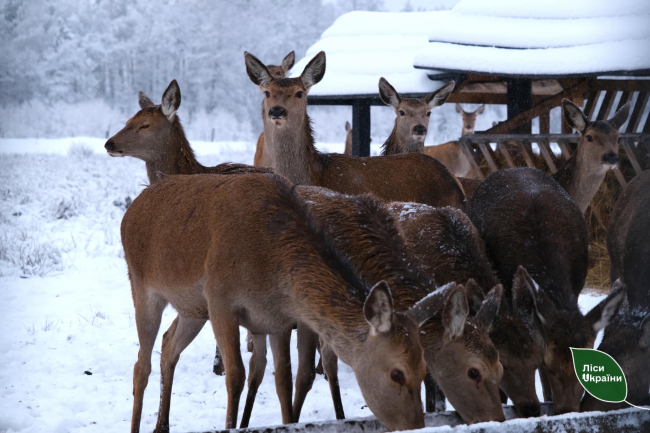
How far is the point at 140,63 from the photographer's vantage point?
76.3 feet

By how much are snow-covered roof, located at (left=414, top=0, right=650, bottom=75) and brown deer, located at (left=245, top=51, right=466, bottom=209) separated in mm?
2685

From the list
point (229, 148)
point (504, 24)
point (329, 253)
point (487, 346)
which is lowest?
point (229, 148)

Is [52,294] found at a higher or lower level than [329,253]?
lower

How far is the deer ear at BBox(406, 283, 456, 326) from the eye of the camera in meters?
3.48

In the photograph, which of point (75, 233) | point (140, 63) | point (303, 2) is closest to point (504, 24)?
point (75, 233)

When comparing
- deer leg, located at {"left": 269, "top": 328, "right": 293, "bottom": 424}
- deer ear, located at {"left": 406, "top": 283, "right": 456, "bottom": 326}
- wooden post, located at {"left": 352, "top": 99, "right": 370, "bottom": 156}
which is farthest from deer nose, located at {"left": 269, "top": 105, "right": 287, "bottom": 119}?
wooden post, located at {"left": 352, "top": 99, "right": 370, "bottom": 156}

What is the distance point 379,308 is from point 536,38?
285 inches

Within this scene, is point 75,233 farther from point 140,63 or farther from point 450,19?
point 140,63

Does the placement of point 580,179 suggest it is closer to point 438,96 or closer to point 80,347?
point 438,96

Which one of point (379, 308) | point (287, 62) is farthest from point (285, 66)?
point (379, 308)

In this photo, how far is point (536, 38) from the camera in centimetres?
953

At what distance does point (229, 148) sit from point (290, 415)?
2169 centimetres

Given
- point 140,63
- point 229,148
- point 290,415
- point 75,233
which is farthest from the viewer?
point 229,148

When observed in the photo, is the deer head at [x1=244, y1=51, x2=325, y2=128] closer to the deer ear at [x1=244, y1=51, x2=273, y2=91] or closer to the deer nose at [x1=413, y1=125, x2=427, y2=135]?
the deer ear at [x1=244, y1=51, x2=273, y2=91]
